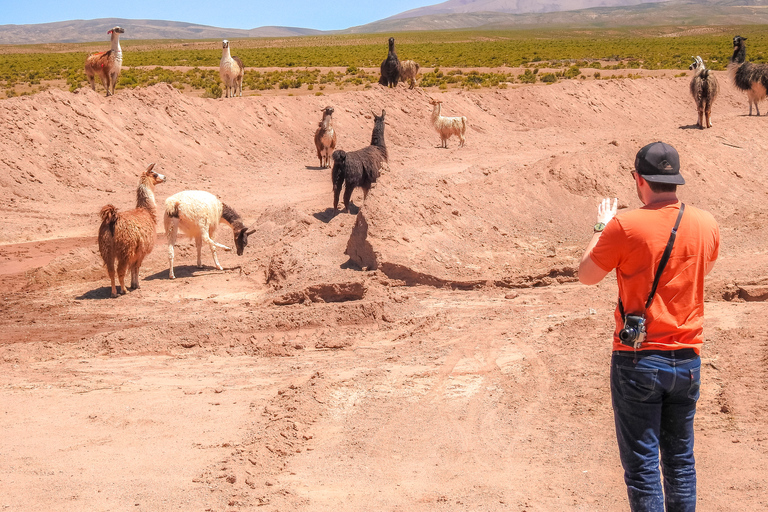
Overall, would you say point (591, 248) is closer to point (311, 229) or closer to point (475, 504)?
point (475, 504)

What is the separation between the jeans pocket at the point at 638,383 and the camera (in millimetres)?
3871

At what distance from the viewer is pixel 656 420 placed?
394 cm

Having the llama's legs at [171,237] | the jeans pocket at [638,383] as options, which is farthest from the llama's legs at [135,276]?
the jeans pocket at [638,383]

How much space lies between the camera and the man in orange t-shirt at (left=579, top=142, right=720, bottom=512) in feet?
12.8

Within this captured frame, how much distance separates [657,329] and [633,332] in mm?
145

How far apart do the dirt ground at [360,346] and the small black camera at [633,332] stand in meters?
1.73

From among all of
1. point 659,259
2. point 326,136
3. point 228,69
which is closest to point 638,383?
point 659,259

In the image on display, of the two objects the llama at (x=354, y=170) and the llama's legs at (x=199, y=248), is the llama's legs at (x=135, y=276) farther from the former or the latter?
the llama at (x=354, y=170)

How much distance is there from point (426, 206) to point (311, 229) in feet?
7.31

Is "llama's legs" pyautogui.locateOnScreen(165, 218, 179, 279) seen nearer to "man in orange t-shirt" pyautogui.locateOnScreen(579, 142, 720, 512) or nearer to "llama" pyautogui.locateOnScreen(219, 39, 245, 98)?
"man in orange t-shirt" pyautogui.locateOnScreen(579, 142, 720, 512)

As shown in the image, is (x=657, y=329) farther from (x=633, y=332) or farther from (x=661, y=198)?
(x=661, y=198)

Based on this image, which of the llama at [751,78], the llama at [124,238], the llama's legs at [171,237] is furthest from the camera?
the llama at [751,78]

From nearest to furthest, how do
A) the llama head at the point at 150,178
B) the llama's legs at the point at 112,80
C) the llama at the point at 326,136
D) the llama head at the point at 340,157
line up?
the llama head at the point at 150,178
the llama head at the point at 340,157
the llama at the point at 326,136
the llama's legs at the point at 112,80

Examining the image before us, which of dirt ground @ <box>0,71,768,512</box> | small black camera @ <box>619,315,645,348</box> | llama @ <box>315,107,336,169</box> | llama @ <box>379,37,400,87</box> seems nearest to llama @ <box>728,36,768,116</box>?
dirt ground @ <box>0,71,768,512</box>
